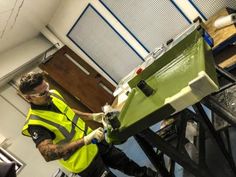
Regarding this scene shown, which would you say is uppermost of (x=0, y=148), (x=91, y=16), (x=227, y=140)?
(x=91, y=16)

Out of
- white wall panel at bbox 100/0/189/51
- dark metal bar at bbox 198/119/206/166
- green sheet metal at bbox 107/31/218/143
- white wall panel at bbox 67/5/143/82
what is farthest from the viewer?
white wall panel at bbox 67/5/143/82

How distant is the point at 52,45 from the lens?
5.38m

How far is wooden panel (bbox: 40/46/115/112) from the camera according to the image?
4.79 meters

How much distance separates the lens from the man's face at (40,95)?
94.7 inches

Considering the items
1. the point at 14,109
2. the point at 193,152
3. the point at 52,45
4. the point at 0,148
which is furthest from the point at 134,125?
the point at 52,45

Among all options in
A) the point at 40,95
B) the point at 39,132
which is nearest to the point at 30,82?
the point at 40,95

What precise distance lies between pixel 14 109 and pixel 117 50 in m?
1.71

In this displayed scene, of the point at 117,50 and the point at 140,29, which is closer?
the point at 140,29

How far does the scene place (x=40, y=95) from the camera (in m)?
2.43

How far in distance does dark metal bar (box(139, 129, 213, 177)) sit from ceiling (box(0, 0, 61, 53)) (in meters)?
1.86

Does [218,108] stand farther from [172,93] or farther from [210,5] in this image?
[210,5]

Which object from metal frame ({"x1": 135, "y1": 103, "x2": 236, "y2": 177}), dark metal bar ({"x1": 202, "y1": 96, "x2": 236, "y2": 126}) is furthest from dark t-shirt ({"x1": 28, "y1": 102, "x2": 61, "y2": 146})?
dark metal bar ({"x1": 202, "y1": 96, "x2": 236, "y2": 126})

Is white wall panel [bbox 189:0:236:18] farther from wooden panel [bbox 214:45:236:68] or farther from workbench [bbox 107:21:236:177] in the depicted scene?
workbench [bbox 107:21:236:177]

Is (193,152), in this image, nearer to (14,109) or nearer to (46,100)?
(46,100)
